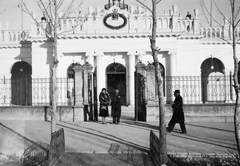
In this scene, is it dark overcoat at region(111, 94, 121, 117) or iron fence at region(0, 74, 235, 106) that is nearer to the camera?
dark overcoat at region(111, 94, 121, 117)

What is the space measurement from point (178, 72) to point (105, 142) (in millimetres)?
16853

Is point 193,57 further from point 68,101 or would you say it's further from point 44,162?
point 44,162

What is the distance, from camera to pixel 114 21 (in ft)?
77.0

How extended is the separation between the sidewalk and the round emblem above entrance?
1328 centimetres

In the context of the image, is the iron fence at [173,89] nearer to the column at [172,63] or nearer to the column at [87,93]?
the column at [172,63]

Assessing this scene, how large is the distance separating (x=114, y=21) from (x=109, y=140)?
644 inches

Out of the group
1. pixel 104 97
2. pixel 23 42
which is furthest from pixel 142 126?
pixel 23 42

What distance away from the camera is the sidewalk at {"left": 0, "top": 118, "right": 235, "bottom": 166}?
713 cm

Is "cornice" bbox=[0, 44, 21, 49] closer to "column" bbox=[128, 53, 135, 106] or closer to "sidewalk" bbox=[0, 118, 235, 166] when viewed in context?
"column" bbox=[128, 53, 135, 106]

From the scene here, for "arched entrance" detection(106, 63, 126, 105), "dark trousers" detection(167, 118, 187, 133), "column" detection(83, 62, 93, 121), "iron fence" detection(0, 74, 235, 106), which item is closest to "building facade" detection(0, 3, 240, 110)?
"arched entrance" detection(106, 63, 126, 105)

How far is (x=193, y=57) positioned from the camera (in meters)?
24.4

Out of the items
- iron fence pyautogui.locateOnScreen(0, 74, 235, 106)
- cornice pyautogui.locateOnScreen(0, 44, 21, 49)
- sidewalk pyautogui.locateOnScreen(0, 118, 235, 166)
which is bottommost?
sidewalk pyautogui.locateOnScreen(0, 118, 235, 166)

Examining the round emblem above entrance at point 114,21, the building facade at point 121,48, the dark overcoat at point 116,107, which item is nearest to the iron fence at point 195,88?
the building facade at point 121,48

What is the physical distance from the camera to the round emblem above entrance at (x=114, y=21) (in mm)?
23408
